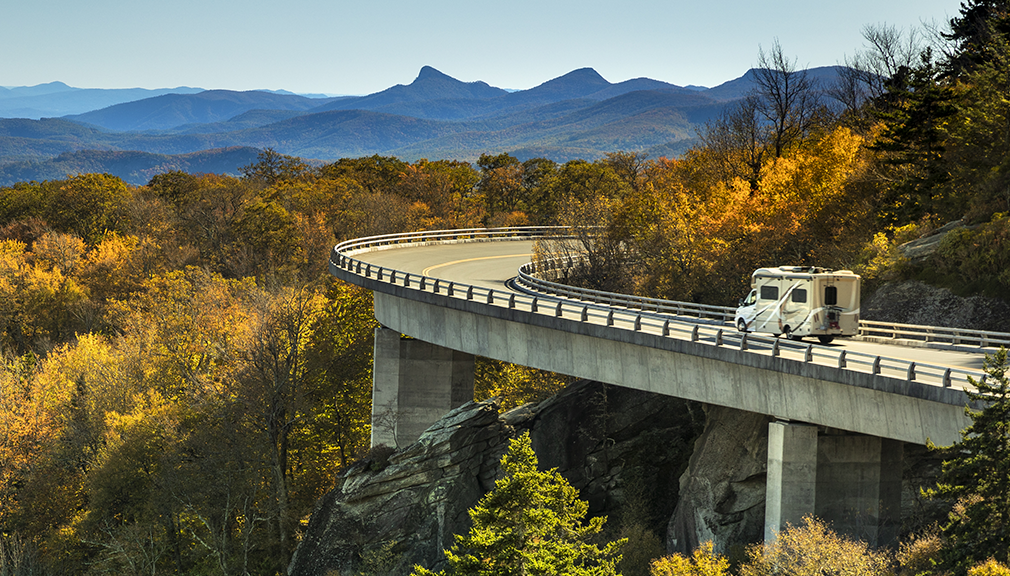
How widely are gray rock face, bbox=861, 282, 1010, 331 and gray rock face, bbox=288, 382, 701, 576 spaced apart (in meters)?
7.82

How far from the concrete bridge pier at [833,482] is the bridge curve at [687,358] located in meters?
0.83

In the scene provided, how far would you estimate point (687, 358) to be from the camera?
25.9m

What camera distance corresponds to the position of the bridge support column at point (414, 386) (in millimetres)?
38969

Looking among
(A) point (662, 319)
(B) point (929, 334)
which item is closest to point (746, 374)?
(A) point (662, 319)

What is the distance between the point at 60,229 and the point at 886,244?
75416 mm

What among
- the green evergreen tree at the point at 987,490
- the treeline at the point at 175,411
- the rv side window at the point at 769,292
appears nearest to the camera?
the green evergreen tree at the point at 987,490

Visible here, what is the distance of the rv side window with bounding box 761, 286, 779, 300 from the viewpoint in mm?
25844

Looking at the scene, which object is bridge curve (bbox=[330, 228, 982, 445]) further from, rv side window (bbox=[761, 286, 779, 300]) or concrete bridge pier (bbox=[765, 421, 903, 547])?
rv side window (bbox=[761, 286, 779, 300])

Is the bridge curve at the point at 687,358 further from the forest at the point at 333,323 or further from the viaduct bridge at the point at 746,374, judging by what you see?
the forest at the point at 333,323

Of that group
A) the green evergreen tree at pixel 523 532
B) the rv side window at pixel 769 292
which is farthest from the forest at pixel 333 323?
the green evergreen tree at pixel 523 532

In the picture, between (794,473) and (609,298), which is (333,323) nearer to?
(609,298)

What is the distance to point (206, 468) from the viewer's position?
39.7m

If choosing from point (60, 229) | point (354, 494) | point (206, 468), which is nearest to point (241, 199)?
point (60, 229)

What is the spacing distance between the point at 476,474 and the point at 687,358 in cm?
1113
